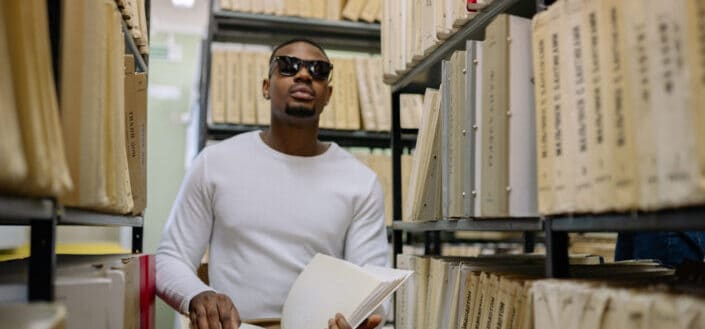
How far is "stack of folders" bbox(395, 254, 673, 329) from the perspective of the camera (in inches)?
41.3

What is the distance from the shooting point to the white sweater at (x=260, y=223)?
5.55 feet

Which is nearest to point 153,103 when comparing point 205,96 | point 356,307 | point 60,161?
point 205,96

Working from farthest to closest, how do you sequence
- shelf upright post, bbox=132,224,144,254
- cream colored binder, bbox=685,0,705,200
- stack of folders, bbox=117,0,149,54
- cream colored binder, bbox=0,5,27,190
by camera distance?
shelf upright post, bbox=132,224,144,254 → stack of folders, bbox=117,0,149,54 → cream colored binder, bbox=685,0,705,200 → cream colored binder, bbox=0,5,27,190

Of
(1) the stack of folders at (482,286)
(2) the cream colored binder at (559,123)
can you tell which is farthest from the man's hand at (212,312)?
(2) the cream colored binder at (559,123)

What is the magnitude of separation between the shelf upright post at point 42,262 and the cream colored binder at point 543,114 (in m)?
0.68

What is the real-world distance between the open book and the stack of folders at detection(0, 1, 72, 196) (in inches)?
27.3

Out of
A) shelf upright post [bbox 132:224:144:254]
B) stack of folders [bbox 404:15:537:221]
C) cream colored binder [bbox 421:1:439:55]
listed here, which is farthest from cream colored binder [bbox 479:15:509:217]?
shelf upright post [bbox 132:224:144:254]

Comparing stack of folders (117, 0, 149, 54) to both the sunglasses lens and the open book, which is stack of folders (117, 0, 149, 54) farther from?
the open book

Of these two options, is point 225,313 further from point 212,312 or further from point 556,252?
point 556,252

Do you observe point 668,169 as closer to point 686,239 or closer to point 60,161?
point 60,161

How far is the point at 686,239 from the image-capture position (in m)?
1.77

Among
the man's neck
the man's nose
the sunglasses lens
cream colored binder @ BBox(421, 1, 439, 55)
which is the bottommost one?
the man's neck

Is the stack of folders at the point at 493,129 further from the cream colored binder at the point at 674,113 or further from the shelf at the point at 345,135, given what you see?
the shelf at the point at 345,135

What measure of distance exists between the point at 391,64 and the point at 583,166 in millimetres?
1126
